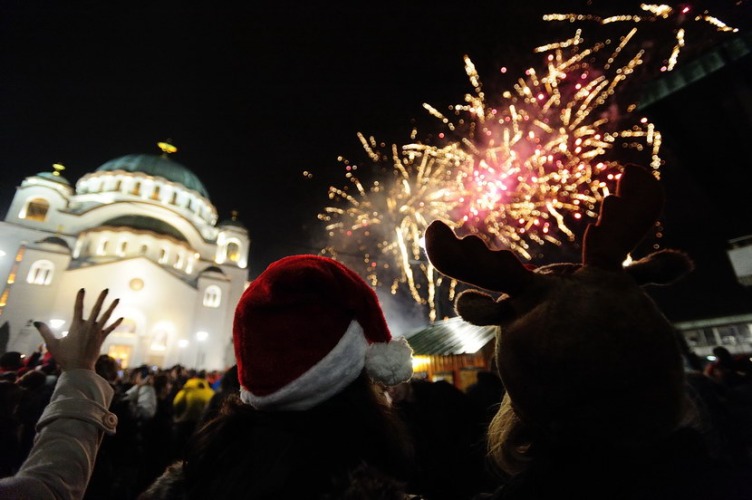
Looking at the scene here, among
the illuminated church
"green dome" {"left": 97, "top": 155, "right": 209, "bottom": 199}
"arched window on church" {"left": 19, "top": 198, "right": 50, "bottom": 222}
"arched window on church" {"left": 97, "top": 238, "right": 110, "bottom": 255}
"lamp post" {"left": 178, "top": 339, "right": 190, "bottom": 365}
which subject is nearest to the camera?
the illuminated church

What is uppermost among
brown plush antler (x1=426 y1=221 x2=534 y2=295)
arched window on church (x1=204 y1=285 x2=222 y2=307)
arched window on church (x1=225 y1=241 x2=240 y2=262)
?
arched window on church (x1=225 y1=241 x2=240 y2=262)

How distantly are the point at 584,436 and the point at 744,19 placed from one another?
4.95 m

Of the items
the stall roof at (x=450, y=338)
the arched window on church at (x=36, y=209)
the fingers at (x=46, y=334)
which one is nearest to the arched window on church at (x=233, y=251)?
the arched window on church at (x=36, y=209)

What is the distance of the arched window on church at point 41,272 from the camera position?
84.3 ft

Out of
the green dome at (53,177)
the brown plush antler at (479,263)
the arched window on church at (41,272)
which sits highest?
the green dome at (53,177)

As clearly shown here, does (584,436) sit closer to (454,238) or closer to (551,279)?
(551,279)

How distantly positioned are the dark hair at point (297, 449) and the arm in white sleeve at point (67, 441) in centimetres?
38

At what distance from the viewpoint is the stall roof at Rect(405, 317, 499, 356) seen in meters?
7.89

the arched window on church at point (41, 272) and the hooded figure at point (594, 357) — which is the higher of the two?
the arched window on church at point (41, 272)

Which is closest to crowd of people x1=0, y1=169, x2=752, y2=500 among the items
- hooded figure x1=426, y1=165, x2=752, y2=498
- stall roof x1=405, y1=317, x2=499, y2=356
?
hooded figure x1=426, y1=165, x2=752, y2=498

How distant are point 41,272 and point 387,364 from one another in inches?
1383

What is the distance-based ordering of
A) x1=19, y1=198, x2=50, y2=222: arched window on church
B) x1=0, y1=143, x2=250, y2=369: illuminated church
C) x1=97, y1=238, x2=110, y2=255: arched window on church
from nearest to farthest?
x1=0, y1=143, x2=250, y2=369: illuminated church, x1=97, y1=238, x2=110, y2=255: arched window on church, x1=19, y1=198, x2=50, y2=222: arched window on church

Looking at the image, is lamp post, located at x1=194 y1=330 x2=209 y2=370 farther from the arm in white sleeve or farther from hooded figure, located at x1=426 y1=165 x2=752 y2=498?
hooded figure, located at x1=426 y1=165 x2=752 y2=498

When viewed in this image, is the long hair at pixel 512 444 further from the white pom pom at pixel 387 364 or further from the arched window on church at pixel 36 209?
the arched window on church at pixel 36 209
